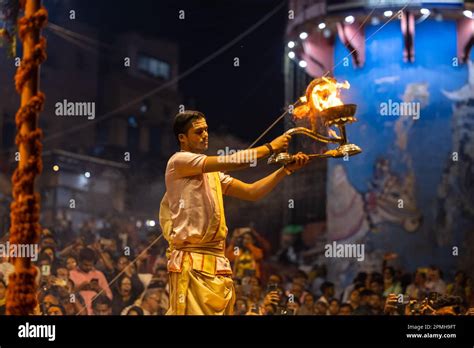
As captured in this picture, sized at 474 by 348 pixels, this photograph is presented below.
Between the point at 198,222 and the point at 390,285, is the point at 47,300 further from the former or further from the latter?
the point at 198,222

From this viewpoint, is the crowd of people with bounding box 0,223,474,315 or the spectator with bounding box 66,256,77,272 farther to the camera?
the spectator with bounding box 66,256,77,272

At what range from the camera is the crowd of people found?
10.6m

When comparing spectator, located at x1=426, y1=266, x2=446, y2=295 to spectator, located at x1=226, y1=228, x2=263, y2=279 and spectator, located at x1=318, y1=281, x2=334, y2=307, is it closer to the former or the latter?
spectator, located at x1=318, y1=281, x2=334, y2=307

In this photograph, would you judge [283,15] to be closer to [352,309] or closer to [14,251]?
[352,309]

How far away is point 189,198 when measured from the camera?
624 centimetres

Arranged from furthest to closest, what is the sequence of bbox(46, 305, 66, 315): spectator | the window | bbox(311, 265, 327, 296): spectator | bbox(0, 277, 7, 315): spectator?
the window
bbox(311, 265, 327, 296): spectator
bbox(46, 305, 66, 315): spectator
bbox(0, 277, 7, 315): spectator

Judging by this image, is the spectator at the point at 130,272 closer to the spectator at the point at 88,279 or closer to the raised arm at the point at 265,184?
the spectator at the point at 88,279

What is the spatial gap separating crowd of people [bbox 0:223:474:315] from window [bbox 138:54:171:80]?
7.90 ft

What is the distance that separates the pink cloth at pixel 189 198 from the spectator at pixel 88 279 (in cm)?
486

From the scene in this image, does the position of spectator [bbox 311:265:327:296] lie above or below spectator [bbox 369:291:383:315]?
above

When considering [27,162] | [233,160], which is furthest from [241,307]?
[27,162]

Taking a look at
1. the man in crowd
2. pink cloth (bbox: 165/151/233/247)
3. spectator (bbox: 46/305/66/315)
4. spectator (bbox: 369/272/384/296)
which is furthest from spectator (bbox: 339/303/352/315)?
pink cloth (bbox: 165/151/233/247)

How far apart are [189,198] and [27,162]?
181 centimetres

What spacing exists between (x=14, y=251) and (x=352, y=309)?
6.10 meters
